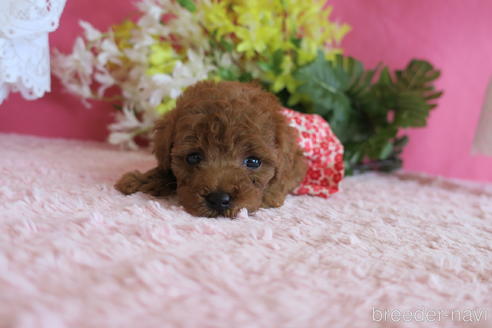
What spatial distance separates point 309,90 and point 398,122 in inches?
34.2

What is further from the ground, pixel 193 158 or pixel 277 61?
pixel 277 61

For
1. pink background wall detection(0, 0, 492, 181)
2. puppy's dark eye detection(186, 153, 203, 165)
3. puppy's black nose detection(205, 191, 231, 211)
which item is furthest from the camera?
pink background wall detection(0, 0, 492, 181)

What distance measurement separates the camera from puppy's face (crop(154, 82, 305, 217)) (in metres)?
1.38

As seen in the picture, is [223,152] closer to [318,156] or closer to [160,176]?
[160,176]

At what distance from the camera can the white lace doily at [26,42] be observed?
1536 mm

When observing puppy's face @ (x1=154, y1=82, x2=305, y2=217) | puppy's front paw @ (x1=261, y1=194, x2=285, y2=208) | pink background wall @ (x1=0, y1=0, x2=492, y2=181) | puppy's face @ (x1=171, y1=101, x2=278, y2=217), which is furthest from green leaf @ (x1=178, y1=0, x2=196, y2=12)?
puppy's front paw @ (x1=261, y1=194, x2=285, y2=208)

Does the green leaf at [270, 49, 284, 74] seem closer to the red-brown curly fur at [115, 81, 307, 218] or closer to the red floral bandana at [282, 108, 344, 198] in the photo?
the red floral bandana at [282, 108, 344, 198]

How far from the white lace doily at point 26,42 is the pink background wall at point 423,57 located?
1.21 m

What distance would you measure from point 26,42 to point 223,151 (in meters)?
1.16

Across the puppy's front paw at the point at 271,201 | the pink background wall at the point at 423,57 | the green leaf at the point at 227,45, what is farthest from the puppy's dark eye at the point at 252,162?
the pink background wall at the point at 423,57

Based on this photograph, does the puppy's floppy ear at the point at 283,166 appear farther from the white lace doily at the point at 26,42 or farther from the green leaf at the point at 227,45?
the green leaf at the point at 227,45

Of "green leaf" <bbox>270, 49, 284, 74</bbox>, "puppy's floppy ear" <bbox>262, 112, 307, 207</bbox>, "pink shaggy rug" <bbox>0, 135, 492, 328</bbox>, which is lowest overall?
"pink shaggy rug" <bbox>0, 135, 492, 328</bbox>

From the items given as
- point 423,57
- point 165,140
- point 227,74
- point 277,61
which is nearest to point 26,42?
point 165,140

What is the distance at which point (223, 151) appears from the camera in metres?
1.50
